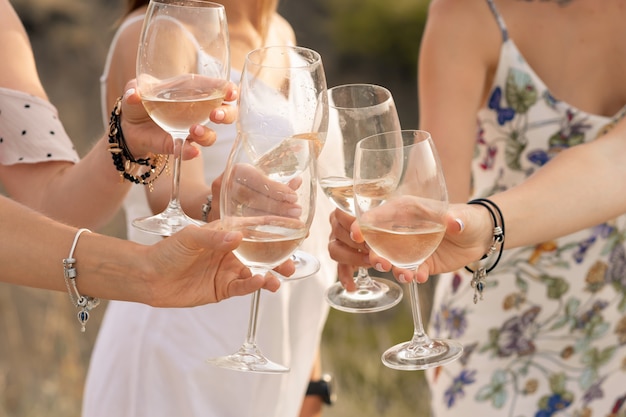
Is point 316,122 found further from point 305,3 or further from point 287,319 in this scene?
point 305,3

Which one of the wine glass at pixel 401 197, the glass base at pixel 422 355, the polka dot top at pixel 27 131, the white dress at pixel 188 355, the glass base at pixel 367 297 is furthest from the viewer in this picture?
the white dress at pixel 188 355

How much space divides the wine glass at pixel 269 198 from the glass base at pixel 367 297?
47cm

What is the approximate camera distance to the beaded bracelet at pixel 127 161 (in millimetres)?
2166

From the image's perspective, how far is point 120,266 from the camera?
1797mm

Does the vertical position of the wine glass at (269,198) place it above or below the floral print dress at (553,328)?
above

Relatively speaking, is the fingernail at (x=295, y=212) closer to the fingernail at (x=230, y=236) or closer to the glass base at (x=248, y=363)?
the fingernail at (x=230, y=236)

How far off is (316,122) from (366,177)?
0.60 ft

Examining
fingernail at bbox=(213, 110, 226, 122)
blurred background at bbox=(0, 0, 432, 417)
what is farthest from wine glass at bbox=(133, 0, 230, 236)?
blurred background at bbox=(0, 0, 432, 417)

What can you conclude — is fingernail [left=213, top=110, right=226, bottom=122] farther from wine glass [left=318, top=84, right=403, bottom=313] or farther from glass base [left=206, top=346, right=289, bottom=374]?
glass base [left=206, top=346, right=289, bottom=374]

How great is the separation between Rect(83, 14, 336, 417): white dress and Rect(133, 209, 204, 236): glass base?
0.63 m

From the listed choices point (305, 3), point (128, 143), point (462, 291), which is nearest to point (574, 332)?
point (462, 291)

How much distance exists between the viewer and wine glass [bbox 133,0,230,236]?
6.30ft

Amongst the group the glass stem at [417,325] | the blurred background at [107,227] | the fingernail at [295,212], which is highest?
the fingernail at [295,212]

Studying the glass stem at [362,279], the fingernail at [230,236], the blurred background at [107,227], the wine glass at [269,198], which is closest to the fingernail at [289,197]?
the wine glass at [269,198]
